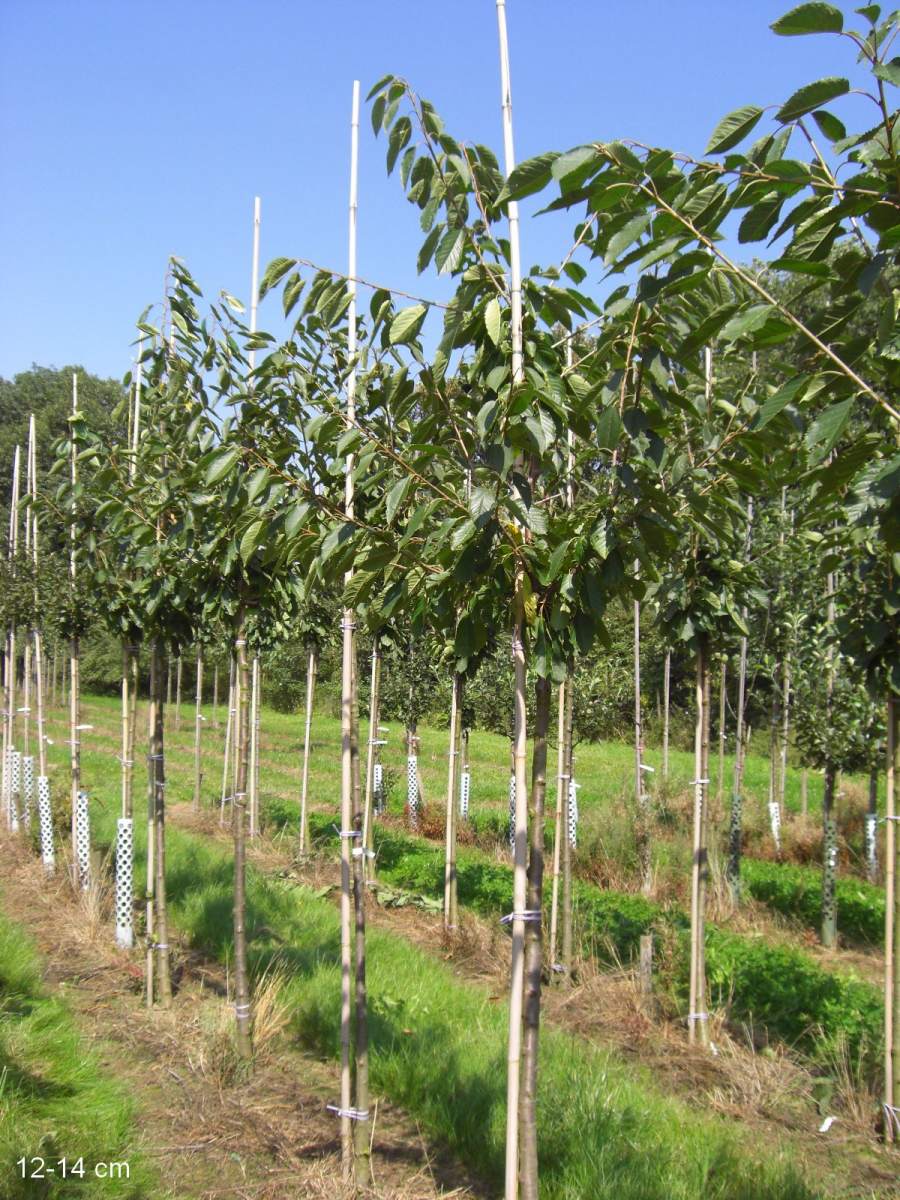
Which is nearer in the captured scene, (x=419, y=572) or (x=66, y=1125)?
(x=419, y=572)

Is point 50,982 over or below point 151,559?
below

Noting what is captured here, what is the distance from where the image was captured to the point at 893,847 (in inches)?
196

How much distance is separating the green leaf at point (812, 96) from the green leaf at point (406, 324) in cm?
101

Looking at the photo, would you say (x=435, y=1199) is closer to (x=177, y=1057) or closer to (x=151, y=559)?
(x=177, y=1057)

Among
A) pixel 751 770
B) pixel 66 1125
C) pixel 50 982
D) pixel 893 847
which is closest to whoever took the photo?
pixel 66 1125

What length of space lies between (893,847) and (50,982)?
592cm

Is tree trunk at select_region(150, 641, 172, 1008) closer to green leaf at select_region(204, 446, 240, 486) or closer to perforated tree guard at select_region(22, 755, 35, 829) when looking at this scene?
green leaf at select_region(204, 446, 240, 486)

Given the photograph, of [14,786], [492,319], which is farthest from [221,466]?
[14,786]

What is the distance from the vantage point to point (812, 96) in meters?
1.70

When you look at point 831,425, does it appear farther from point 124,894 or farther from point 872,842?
point 872,842

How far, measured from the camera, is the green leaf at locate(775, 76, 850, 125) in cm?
165

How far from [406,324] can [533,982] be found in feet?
6.40

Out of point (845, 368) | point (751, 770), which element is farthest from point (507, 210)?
point (751, 770)

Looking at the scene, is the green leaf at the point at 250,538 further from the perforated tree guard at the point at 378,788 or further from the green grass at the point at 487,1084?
the perforated tree guard at the point at 378,788
